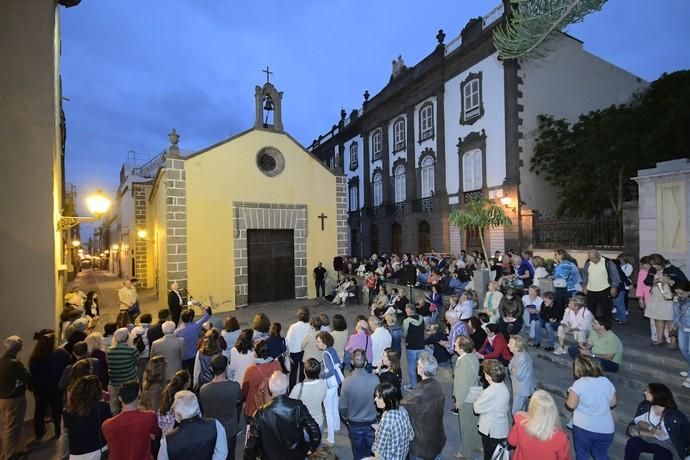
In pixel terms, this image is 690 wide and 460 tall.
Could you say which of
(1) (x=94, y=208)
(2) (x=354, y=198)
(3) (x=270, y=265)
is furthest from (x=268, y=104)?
(2) (x=354, y=198)

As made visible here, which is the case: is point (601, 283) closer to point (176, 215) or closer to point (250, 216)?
point (250, 216)

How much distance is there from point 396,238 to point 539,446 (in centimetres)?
2017

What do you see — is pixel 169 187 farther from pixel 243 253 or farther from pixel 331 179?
pixel 331 179

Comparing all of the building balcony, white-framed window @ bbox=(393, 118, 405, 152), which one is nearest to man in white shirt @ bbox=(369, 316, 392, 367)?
the building balcony

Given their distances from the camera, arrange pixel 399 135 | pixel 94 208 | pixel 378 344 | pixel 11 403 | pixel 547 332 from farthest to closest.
A: pixel 399 135
pixel 94 208
pixel 547 332
pixel 378 344
pixel 11 403

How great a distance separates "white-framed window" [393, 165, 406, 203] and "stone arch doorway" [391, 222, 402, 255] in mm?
1649

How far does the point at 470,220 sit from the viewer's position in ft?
41.9

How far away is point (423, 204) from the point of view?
20188mm

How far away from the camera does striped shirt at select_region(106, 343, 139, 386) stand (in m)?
4.91

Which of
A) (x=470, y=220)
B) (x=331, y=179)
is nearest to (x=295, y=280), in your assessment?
(x=331, y=179)

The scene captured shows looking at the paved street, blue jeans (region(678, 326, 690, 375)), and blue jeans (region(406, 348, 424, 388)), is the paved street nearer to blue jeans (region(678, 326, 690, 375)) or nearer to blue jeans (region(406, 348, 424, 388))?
blue jeans (region(678, 326, 690, 375))

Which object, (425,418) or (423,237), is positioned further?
(423,237)

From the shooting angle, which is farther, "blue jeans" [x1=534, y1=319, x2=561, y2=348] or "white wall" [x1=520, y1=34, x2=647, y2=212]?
"white wall" [x1=520, y1=34, x2=647, y2=212]

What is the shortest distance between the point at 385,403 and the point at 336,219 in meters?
12.3
